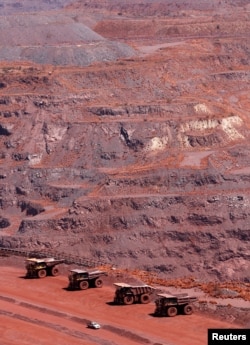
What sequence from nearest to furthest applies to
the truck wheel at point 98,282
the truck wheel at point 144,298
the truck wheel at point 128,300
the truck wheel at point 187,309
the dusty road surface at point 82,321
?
the dusty road surface at point 82,321 < the truck wheel at point 187,309 < the truck wheel at point 128,300 < the truck wheel at point 144,298 < the truck wheel at point 98,282

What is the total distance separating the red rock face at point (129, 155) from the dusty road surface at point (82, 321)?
36.3m

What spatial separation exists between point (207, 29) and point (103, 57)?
39546mm

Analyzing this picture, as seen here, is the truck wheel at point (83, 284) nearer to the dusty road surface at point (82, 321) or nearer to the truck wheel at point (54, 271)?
the dusty road surface at point (82, 321)

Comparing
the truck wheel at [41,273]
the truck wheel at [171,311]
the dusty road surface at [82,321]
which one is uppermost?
the truck wheel at [171,311]

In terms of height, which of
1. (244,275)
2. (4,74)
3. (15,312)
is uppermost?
(4,74)

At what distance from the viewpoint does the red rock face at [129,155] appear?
94.1 metres

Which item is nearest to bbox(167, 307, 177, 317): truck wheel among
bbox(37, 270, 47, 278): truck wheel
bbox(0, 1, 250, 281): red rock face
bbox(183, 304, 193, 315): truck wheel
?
bbox(183, 304, 193, 315): truck wheel

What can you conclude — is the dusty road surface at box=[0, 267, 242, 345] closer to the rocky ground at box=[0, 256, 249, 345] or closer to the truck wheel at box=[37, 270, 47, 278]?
the rocky ground at box=[0, 256, 249, 345]

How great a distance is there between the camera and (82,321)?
48125 millimetres

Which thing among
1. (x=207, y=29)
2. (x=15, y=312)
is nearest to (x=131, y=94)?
(x=207, y=29)

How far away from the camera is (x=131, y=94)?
124188 mm

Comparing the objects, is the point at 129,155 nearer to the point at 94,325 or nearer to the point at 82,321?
the point at 82,321

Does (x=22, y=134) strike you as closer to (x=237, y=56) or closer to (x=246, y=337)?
(x=237, y=56)

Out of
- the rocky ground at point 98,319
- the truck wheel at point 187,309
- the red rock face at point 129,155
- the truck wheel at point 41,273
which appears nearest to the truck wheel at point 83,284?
the rocky ground at point 98,319
